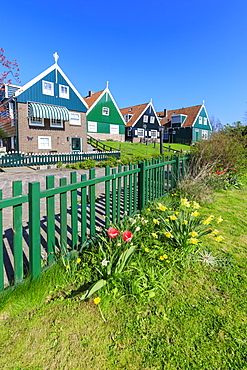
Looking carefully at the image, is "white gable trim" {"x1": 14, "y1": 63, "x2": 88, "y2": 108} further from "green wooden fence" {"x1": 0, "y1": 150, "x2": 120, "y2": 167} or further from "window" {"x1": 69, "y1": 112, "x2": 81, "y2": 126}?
"green wooden fence" {"x1": 0, "y1": 150, "x2": 120, "y2": 167}

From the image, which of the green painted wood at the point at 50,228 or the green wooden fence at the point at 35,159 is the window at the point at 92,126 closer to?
the green wooden fence at the point at 35,159

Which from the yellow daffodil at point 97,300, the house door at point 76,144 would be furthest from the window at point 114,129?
the yellow daffodil at point 97,300

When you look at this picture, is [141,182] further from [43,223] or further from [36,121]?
[36,121]

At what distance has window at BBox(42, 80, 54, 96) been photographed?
21891 mm

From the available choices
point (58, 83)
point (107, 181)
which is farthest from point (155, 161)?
point (58, 83)

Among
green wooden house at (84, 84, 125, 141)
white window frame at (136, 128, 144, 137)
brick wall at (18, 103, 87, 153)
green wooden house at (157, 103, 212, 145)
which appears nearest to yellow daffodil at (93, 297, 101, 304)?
brick wall at (18, 103, 87, 153)

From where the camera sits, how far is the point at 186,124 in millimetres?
47406

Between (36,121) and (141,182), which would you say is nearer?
Answer: (141,182)

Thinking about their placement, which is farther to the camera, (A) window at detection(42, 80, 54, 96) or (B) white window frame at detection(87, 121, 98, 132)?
(B) white window frame at detection(87, 121, 98, 132)

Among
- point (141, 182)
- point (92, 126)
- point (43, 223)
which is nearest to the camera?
point (43, 223)

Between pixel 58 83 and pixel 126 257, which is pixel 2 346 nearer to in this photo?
pixel 126 257

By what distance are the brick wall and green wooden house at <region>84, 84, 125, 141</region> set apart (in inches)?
340

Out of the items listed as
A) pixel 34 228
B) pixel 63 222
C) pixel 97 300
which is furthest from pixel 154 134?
pixel 97 300

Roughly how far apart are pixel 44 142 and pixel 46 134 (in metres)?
0.87
